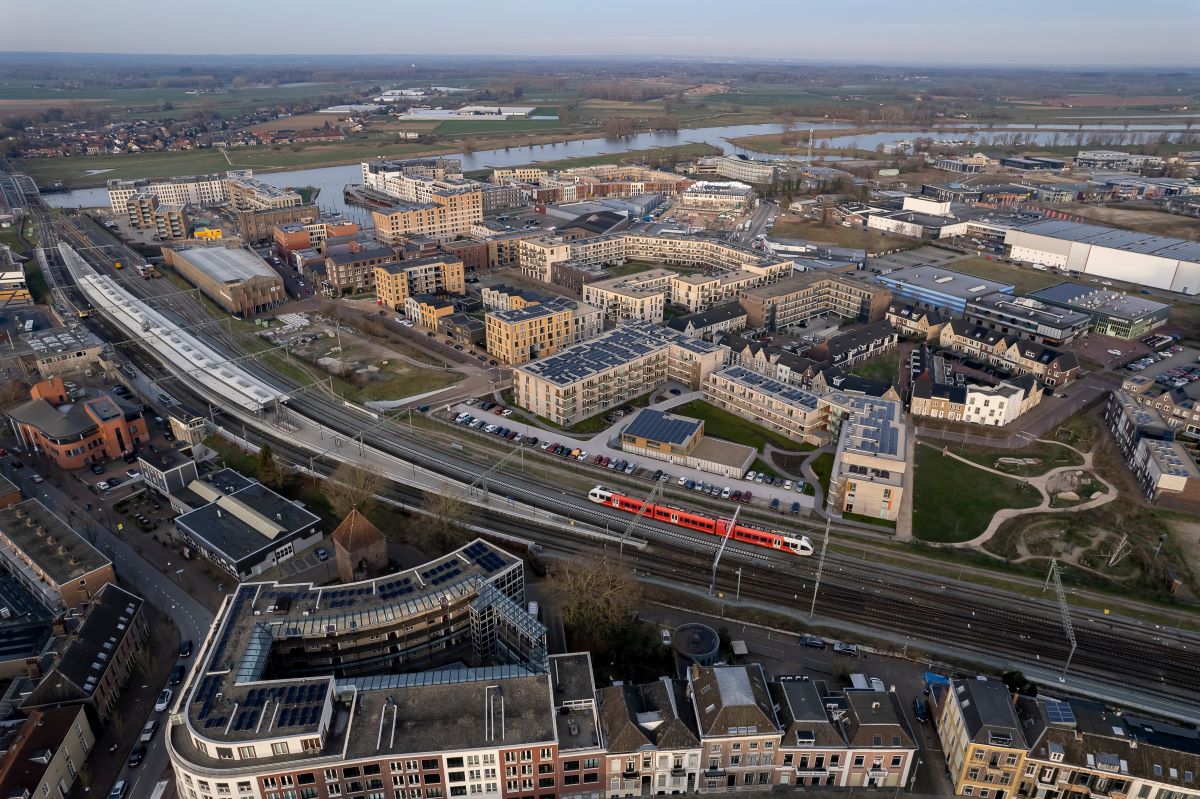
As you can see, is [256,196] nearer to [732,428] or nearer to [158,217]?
[158,217]

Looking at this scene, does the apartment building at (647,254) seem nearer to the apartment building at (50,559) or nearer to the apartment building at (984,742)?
the apartment building at (984,742)

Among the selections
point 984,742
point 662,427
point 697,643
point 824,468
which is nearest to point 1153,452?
point 824,468

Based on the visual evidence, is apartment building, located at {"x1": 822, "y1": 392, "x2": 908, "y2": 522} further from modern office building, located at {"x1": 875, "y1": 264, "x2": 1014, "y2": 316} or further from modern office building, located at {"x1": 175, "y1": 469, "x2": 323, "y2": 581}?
modern office building, located at {"x1": 875, "y1": 264, "x2": 1014, "y2": 316}

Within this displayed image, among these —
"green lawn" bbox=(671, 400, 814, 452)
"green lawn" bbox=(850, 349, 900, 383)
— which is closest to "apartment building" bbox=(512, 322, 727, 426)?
"green lawn" bbox=(671, 400, 814, 452)

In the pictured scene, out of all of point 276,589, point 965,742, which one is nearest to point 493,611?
point 276,589

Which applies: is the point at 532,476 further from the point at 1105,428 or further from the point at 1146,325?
the point at 1146,325

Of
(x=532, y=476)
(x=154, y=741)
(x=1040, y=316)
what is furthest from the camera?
(x=1040, y=316)
